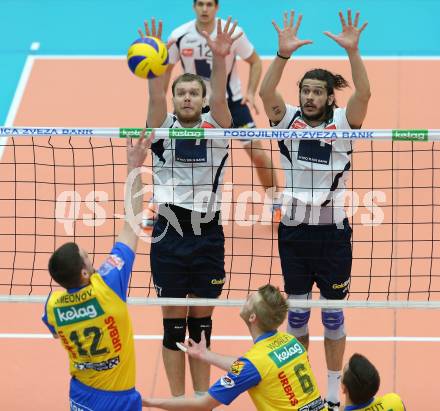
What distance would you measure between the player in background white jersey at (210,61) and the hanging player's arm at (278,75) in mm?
3486

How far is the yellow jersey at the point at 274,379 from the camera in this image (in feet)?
22.5

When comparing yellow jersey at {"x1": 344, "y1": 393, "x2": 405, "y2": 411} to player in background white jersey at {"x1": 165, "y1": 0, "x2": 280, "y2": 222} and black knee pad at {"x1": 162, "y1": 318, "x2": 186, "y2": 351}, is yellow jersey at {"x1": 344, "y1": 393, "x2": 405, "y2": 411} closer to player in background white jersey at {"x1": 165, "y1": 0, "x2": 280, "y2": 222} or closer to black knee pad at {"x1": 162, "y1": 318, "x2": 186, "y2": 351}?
black knee pad at {"x1": 162, "y1": 318, "x2": 186, "y2": 351}

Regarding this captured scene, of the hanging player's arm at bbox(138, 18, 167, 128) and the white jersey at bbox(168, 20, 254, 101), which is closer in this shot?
the hanging player's arm at bbox(138, 18, 167, 128)

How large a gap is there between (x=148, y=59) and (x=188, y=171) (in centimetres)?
99

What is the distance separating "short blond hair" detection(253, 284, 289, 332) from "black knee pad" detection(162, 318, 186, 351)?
159cm

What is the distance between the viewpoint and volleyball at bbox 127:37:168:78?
8195mm

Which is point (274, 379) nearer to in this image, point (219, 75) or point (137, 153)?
point (137, 153)

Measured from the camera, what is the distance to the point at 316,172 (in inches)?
331

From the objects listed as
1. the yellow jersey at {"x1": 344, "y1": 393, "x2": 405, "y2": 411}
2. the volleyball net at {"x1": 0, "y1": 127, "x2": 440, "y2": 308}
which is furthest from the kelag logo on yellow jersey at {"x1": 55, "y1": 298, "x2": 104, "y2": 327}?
the volleyball net at {"x1": 0, "y1": 127, "x2": 440, "y2": 308}

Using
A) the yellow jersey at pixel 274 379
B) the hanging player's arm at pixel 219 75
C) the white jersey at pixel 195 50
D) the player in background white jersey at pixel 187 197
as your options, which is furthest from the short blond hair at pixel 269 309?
the white jersey at pixel 195 50

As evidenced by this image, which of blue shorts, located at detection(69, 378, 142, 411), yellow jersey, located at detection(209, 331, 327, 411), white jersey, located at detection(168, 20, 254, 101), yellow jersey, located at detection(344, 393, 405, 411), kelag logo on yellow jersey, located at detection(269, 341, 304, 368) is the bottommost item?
blue shorts, located at detection(69, 378, 142, 411)

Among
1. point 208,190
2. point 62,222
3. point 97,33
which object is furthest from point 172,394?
point 97,33

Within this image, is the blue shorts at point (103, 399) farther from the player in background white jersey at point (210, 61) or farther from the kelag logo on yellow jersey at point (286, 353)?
the player in background white jersey at point (210, 61)

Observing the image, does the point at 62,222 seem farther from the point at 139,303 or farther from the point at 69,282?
the point at 69,282
